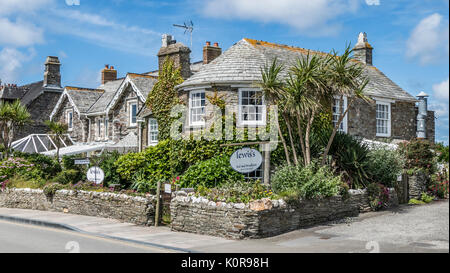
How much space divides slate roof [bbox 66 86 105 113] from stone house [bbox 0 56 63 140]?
5292 millimetres

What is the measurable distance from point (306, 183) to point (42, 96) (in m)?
32.1

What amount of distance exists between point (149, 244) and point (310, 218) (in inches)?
192

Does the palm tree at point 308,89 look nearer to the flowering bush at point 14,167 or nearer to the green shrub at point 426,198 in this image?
the green shrub at point 426,198

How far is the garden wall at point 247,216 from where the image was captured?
495 inches

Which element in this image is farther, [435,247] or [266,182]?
[266,182]

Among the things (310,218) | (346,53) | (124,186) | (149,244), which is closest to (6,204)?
(124,186)

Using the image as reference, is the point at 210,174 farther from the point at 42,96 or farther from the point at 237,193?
the point at 42,96

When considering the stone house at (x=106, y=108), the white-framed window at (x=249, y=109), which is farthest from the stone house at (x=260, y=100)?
the stone house at (x=106, y=108)

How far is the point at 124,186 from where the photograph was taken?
21.8m

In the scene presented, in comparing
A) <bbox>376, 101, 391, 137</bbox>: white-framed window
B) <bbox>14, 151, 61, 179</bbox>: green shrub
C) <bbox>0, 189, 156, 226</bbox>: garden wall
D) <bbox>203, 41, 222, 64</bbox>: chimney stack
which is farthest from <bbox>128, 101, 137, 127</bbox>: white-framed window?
<bbox>376, 101, 391, 137</bbox>: white-framed window
